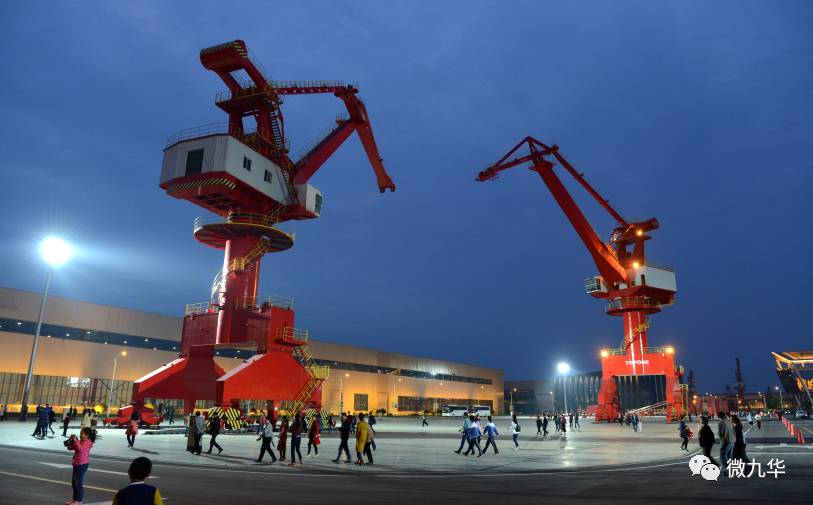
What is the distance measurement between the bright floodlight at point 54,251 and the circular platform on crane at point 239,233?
8370 millimetres

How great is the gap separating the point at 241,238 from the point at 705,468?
32.3 meters

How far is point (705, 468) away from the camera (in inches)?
565

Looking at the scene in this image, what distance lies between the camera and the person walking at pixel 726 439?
1509 centimetres

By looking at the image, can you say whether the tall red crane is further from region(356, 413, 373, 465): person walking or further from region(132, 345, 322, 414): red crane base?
region(356, 413, 373, 465): person walking

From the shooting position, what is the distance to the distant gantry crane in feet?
115

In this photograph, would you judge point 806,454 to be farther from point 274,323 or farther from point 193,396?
point 193,396

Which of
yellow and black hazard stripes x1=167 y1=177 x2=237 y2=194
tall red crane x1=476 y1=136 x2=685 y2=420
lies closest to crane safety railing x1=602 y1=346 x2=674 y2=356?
tall red crane x1=476 y1=136 x2=685 y2=420

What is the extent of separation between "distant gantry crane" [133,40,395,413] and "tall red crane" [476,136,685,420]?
28919 mm

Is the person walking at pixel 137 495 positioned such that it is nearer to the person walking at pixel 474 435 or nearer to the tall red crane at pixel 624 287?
the person walking at pixel 474 435

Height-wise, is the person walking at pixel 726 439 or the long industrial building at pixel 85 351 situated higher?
the long industrial building at pixel 85 351

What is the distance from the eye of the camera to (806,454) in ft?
67.1

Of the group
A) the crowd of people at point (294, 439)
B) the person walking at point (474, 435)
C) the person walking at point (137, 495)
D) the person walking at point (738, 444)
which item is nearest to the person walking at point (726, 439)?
the person walking at point (738, 444)

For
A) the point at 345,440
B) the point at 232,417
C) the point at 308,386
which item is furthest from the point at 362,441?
the point at 308,386

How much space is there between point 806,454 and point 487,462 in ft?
41.3
